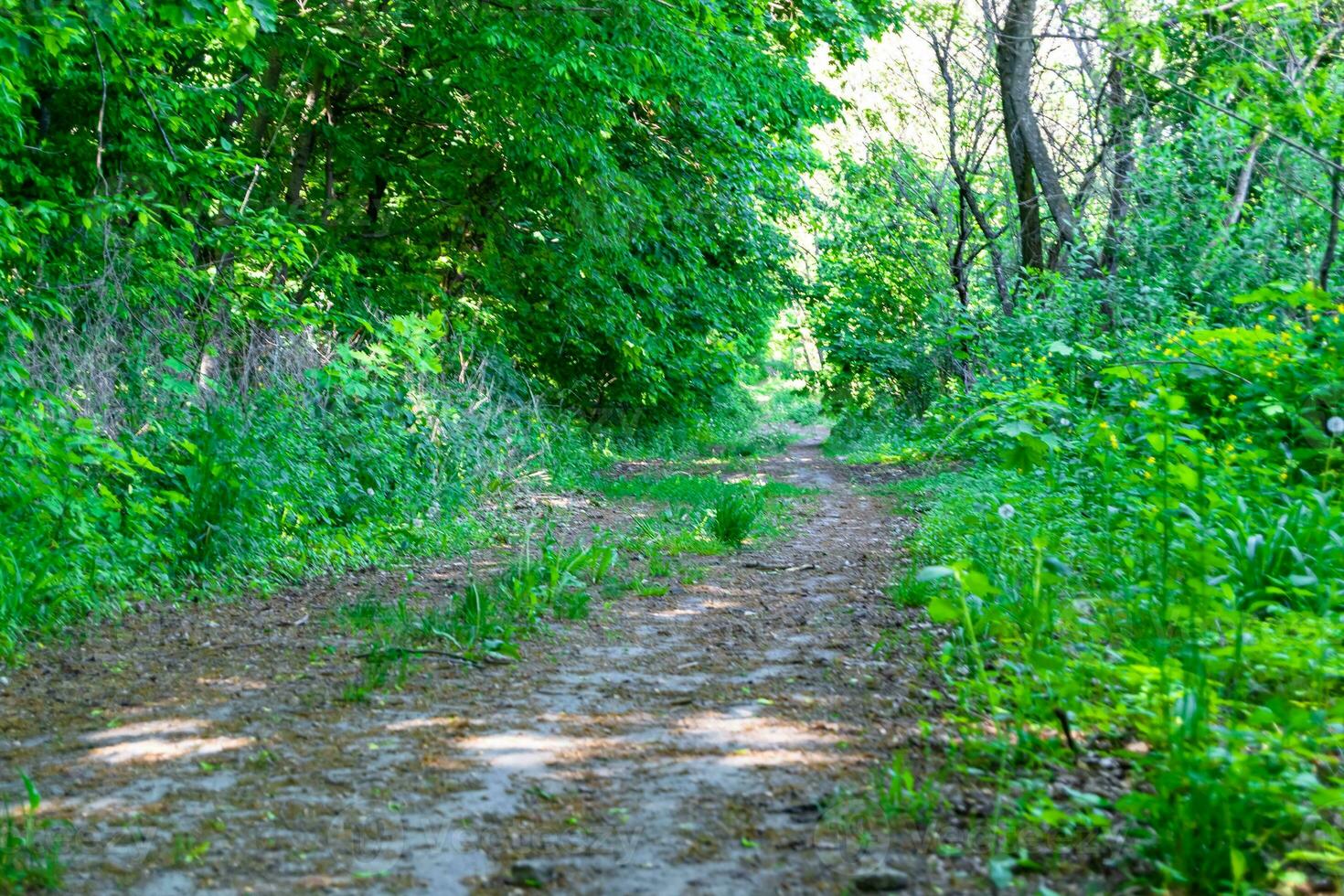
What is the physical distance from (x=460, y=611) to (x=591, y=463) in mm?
10304

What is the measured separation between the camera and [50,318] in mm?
7176

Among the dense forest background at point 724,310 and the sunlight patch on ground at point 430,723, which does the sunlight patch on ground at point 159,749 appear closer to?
the sunlight patch on ground at point 430,723

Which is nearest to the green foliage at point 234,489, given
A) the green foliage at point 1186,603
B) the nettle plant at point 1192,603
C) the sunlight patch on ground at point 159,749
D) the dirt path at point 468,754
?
the dirt path at point 468,754

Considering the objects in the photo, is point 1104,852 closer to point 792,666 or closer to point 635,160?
point 792,666

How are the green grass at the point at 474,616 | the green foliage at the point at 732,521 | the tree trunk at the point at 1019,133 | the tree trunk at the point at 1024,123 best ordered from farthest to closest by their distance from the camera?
the tree trunk at the point at 1019,133
the tree trunk at the point at 1024,123
the green foliage at the point at 732,521
the green grass at the point at 474,616

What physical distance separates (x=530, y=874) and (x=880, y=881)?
880mm

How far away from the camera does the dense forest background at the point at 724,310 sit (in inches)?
146

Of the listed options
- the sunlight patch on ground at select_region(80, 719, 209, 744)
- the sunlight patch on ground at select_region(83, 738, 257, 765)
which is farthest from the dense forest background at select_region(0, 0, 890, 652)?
the sunlight patch on ground at select_region(83, 738, 257, 765)

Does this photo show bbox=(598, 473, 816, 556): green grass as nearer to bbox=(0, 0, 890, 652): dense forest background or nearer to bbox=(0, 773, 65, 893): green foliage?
bbox=(0, 0, 890, 652): dense forest background

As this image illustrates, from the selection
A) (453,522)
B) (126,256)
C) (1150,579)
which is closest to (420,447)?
(453,522)

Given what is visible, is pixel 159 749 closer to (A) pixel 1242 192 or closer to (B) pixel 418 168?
(B) pixel 418 168

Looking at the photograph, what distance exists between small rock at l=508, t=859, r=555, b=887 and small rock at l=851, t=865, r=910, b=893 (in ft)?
2.53

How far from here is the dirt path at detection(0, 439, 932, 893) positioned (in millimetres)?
2801

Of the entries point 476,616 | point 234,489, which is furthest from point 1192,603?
point 234,489
